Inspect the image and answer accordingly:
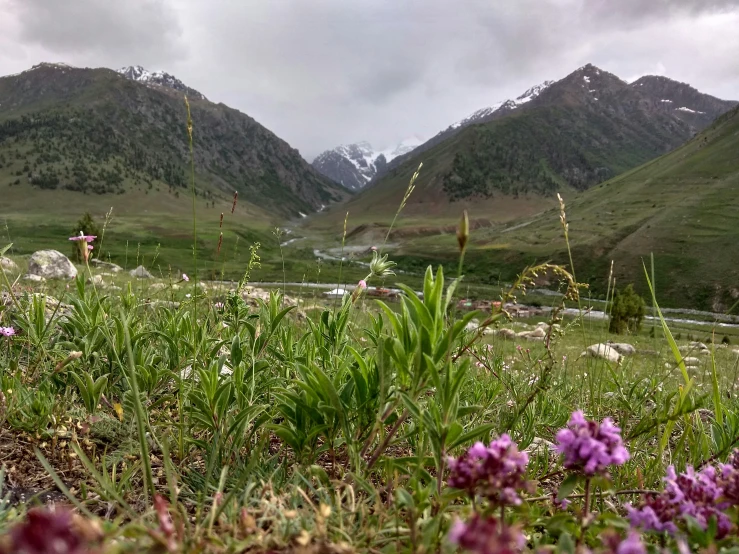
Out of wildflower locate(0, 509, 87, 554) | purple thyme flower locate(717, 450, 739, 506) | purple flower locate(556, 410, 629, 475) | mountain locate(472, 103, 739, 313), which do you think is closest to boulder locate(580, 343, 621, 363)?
purple thyme flower locate(717, 450, 739, 506)

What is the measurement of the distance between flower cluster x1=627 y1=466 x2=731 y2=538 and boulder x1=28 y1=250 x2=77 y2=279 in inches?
556

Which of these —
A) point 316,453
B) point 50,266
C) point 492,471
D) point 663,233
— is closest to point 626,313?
point 50,266

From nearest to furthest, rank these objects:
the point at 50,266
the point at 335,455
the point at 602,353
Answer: the point at 335,455 < the point at 602,353 < the point at 50,266

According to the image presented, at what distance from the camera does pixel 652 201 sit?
11444cm

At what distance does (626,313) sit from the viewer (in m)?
28.4

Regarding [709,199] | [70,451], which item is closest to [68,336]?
[70,451]

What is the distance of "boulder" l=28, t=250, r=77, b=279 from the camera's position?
13006 millimetres

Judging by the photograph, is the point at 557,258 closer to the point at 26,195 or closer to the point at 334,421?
the point at 334,421

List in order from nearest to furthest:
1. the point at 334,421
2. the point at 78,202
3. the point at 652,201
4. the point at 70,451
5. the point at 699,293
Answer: the point at 334,421 < the point at 70,451 < the point at 699,293 < the point at 652,201 < the point at 78,202

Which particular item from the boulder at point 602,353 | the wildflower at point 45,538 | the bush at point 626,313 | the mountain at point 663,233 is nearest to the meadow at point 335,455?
the wildflower at point 45,538

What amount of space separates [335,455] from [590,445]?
4.31ft

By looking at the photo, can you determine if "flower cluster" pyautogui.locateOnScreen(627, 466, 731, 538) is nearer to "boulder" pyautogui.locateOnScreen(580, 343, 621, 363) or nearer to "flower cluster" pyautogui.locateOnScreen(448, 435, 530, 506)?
"flower cluster" pyautogui.locateOnScreen(448, 435, 530, 506)

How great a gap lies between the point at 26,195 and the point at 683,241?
20413cm

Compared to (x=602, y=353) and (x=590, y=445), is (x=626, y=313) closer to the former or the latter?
(x=602, y=353)
